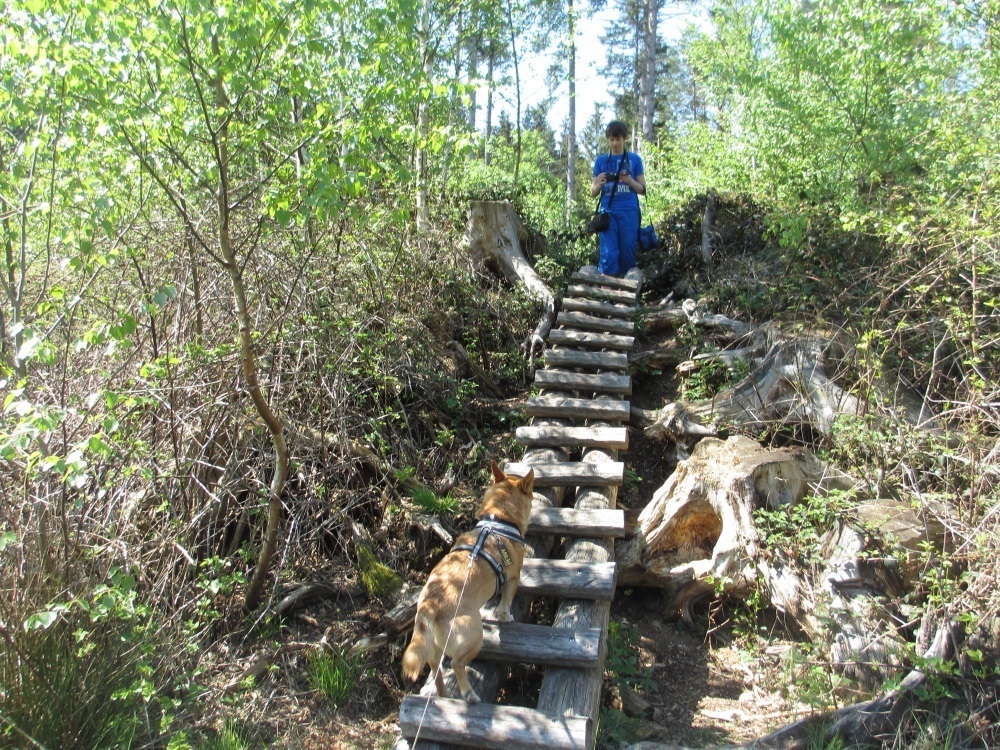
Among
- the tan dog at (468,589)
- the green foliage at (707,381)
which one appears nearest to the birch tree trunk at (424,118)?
the green foliage at (707,381)

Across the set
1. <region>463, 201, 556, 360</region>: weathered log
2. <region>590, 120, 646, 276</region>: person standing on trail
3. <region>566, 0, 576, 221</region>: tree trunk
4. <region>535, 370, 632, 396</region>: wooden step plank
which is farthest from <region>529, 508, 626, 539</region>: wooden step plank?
<region>566, 0, 576, 221</region>: tree trunk

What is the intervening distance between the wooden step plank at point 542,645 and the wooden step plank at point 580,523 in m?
1.01

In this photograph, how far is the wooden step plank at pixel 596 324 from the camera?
7992 millimetres

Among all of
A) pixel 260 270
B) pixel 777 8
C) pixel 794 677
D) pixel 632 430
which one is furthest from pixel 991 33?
pixel 260 270

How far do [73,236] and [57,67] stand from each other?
2.64ft

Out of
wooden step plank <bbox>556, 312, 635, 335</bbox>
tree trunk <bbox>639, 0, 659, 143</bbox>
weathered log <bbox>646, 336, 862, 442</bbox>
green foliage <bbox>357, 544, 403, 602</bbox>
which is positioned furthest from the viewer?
tree trunk <bbox>639, 0, 659, 143</bbox>

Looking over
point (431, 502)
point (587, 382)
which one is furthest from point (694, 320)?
point (431, 502)

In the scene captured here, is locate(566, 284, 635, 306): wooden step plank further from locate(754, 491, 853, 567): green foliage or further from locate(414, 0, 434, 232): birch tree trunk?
locate(754, 491, 853, 567): green foliage

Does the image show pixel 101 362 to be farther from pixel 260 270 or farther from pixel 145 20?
pixel 145 20

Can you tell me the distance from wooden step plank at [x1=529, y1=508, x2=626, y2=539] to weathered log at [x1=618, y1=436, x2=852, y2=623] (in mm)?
588

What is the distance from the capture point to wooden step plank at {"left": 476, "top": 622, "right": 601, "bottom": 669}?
3721mm

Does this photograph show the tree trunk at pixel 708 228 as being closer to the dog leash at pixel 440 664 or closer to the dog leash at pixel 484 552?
the dog leash at pixel 484 552

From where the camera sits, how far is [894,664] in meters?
3.84

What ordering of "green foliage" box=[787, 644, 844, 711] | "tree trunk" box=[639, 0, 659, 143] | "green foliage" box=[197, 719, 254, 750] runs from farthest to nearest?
"tree trunk" box=[639, 0, 659, 143] < "green foliage" box=[787, 644, 844, 711] < "green foliage" box=[197, 719, 254, 750]
